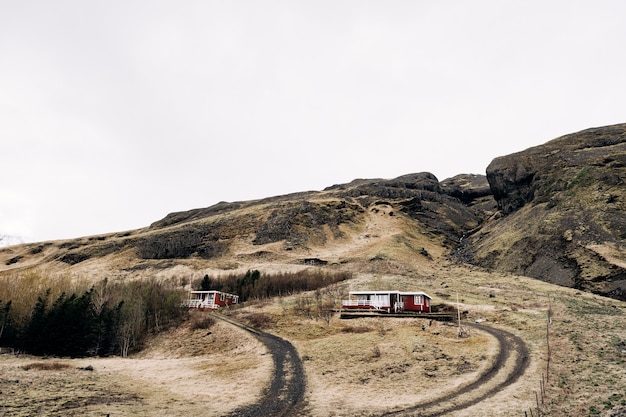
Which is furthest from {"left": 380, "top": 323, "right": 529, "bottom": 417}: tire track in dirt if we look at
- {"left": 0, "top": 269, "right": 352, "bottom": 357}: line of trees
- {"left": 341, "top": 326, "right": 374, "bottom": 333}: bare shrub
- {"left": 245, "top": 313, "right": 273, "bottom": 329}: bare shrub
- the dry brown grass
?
{"left": 0, "top": 269, "right": 352, "bottom": 357}: line of trees

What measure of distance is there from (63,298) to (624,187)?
110482 mm

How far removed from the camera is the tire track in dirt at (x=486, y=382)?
79.0 ft

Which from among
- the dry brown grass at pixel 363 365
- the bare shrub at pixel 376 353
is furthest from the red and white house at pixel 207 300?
the bare shrub at pixel 376 353

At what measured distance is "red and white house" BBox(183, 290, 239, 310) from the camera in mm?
70000

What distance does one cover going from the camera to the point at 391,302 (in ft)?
188

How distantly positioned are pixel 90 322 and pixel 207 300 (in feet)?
68.0

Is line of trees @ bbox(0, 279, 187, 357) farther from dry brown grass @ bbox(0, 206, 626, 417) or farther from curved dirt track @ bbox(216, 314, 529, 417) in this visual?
curved dirt track @ bbox(216, 314, 529, 417)

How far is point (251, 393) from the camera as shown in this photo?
29797 millimetres

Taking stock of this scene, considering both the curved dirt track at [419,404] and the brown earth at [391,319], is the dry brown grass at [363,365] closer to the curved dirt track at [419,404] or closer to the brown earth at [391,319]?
the brown earth at [391,319]

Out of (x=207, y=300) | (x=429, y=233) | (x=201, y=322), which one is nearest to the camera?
(x=201, y=322)

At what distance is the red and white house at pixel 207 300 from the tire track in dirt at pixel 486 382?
1865 inches

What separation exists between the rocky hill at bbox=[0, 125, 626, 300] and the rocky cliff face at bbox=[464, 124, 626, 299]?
261 mm

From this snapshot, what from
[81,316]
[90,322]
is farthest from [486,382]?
[81,316]

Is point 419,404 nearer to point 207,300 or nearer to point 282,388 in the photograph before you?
point 282,388
